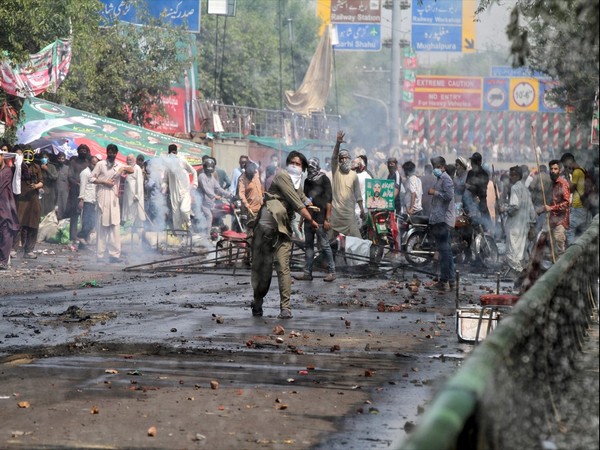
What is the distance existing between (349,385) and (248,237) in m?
9.17

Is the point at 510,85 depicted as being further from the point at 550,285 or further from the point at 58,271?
the point at 550,285

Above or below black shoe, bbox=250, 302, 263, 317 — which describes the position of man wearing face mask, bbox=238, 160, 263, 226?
above

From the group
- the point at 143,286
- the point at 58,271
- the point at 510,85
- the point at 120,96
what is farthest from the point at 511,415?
the point at 510,85

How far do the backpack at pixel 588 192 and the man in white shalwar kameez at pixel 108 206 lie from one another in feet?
24.9

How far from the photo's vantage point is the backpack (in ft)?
57.7

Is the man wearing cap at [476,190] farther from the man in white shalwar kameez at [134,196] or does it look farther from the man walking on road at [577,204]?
the man in white shalwar kameez at [134,196]

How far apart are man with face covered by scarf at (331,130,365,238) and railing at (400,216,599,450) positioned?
9.33 meters

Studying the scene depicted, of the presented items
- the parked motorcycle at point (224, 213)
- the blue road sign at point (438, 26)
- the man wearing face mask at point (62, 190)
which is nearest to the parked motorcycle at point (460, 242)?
the parked motorcycle at point (224, 213)

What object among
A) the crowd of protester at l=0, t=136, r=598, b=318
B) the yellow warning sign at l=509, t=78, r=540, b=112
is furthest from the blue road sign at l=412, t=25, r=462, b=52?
the crowd of protester at l=0, t=136, r=598, b=318

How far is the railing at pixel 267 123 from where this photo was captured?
130 feet

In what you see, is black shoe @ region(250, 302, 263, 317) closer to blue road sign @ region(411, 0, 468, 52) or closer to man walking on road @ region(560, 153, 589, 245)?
man walking on road @ region(560, 153, 589, 245)

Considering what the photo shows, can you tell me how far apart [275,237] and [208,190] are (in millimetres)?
11240

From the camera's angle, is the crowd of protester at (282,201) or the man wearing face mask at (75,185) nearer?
the crowd of protester at (282,201)

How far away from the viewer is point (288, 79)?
2692 inches
